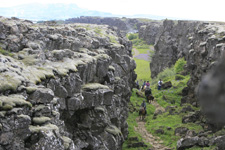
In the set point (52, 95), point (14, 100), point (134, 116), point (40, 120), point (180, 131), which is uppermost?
point (14, 100)

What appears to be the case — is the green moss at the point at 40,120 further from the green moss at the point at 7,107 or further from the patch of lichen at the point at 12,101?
the green moss at the point at 7,107

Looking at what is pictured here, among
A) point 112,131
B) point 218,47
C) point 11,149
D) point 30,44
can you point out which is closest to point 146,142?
point 112,131

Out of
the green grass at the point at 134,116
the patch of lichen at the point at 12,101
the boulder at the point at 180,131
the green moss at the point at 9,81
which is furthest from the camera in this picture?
the boulder at the point at 180,131

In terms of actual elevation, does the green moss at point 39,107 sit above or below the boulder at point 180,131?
above

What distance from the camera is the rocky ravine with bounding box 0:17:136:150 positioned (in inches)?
642

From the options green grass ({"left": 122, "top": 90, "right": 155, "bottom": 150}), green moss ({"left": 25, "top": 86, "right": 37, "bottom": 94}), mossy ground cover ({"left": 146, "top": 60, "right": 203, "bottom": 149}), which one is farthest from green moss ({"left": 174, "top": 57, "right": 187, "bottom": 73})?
green moss ({"left": 25, "top": 86, "right": 37, "bottom": 94})

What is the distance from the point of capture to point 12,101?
1678cm

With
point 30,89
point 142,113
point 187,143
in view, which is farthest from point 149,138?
point 30,89

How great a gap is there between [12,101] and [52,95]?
10.7 ft

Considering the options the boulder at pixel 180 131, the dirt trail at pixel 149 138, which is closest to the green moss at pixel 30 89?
the dirt trail at pixel 149 138

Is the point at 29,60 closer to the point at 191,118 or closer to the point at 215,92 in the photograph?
the point at 215,92

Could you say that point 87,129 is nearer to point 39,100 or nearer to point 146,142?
point 39,100

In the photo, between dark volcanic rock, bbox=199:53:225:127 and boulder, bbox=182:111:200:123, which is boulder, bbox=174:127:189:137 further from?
dark volcanic rock, bbox=199:53:225:127

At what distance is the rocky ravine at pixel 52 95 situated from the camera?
642 inches
